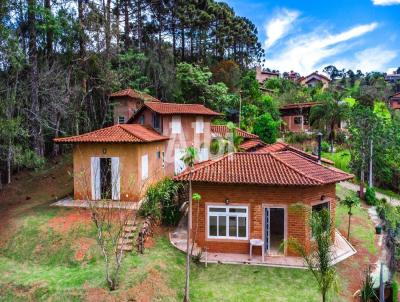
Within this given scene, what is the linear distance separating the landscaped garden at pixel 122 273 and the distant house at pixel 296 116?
34.5m

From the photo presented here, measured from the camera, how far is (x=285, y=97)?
2320 inches

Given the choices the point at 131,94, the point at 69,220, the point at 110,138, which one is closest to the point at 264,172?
the point at 110,138

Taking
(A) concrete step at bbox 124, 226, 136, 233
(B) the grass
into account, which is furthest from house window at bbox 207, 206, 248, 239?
(B) the grass

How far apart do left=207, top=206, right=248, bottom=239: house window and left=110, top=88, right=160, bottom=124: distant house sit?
20888 millimetres

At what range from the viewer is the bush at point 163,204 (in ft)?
61.5

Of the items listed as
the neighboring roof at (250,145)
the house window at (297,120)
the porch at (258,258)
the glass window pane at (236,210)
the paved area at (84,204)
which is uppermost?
the house window at (297,120)

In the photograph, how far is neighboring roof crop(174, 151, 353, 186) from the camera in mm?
16156

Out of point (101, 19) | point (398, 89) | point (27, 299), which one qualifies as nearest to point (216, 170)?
point (27, 299)

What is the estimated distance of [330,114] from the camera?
44.5 metres

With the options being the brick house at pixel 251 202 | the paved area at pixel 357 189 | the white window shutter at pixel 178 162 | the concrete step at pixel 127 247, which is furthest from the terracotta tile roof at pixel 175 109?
the paved area at pixel 357 189

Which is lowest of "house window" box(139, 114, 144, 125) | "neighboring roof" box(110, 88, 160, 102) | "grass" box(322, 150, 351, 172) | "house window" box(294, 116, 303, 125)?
"grass" box(322, 150, 351, 172)

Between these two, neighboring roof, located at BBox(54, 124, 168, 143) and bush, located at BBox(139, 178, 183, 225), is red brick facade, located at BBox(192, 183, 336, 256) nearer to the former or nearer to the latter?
bush, located at BBox(139, 178, 183, 225)

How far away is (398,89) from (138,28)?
75348mm

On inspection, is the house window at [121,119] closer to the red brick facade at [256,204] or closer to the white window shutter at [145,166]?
the white window shutter at [145,166]
